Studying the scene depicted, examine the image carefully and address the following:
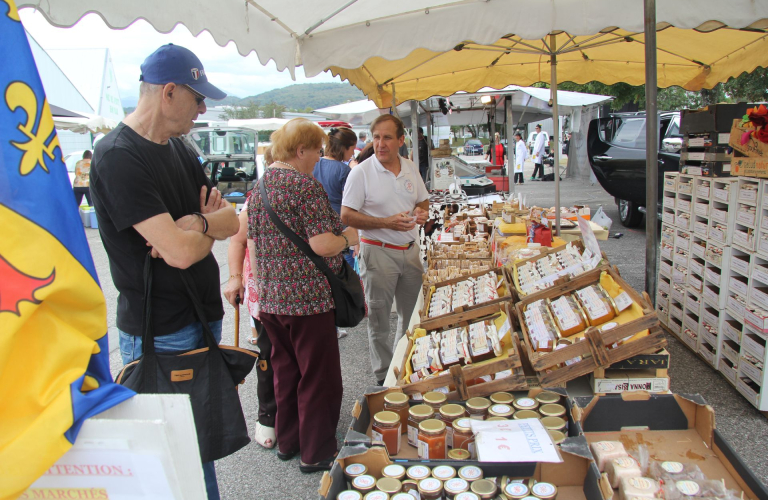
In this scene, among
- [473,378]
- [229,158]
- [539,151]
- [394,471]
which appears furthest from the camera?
[539,151]

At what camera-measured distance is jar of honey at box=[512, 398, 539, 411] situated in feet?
6.28

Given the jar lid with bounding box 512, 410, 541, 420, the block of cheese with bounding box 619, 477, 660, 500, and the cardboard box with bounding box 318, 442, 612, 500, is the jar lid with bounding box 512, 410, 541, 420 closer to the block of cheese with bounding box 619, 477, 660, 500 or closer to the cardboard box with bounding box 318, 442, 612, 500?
the cardboard box with bounding box 318, 442, 612, 500

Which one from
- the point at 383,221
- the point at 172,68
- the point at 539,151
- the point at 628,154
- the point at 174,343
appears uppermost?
the point at 539,151

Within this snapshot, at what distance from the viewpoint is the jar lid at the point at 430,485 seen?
1.44m

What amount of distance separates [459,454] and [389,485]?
0.29 m

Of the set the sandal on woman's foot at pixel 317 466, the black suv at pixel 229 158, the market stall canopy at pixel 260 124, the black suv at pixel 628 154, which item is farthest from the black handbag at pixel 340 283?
the market stall canopy at pixel 260 124

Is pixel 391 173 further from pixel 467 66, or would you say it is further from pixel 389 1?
pixel 467 66

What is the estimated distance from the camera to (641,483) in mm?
1584

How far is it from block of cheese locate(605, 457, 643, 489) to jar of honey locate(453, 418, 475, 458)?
45 centimetres

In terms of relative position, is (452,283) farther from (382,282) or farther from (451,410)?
(451,410)

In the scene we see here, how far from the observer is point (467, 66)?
19.5ft

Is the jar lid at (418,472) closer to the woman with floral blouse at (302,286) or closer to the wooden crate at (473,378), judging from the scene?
the wooden crate at (473,378)

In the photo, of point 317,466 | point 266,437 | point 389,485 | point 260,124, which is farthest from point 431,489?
point 260,124

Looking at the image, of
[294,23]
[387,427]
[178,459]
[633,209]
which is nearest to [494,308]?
[387,427]
